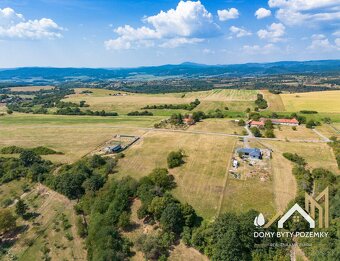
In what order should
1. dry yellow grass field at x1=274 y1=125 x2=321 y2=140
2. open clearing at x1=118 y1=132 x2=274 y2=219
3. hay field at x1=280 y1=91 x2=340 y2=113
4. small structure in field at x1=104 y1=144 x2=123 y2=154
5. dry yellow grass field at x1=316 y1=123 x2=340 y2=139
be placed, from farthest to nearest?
hay field at x1=280 y1=91 x2=340 y2=113 < dry yellow grass field at x1=316 y1=123 x2=340 y2=139 < dry yellow grass field at x1=274 y1=125 x2=321 y2=140 < small structure in field at x1=104 y1=144 x2=123 y2=154 < open clearing at x1=118 y1=132 x2=274 y2=219

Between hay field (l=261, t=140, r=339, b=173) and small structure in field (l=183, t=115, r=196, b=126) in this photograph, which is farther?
small structure in field (l=183, t=115, r=196, b=126)

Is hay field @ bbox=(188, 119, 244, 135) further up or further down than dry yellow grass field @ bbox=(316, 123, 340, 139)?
further up

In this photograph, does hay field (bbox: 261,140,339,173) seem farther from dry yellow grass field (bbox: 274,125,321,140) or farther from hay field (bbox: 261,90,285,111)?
hay field (bbox: 261,90,285,111)

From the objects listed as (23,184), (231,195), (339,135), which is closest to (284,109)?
(339,135)

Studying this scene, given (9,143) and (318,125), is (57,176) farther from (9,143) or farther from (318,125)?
(318,125)

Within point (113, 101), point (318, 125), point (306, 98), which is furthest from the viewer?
point (113, 101)

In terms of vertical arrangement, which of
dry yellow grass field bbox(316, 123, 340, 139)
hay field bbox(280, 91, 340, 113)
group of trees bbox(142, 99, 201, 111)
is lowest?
dry yellow grass field bbox(316, 123, 340, 139)

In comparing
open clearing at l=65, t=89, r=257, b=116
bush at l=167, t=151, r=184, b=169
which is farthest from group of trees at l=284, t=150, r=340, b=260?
open clearing at l=65, t=89, r=257, b=116

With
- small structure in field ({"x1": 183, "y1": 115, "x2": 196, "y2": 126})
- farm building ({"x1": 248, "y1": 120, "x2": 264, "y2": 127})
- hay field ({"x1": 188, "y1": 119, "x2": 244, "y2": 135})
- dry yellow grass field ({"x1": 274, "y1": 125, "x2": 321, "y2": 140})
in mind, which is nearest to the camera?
dry yellow grass field ({"x1": 274, "y1": 125, "x2": 321, "y2": 140})
